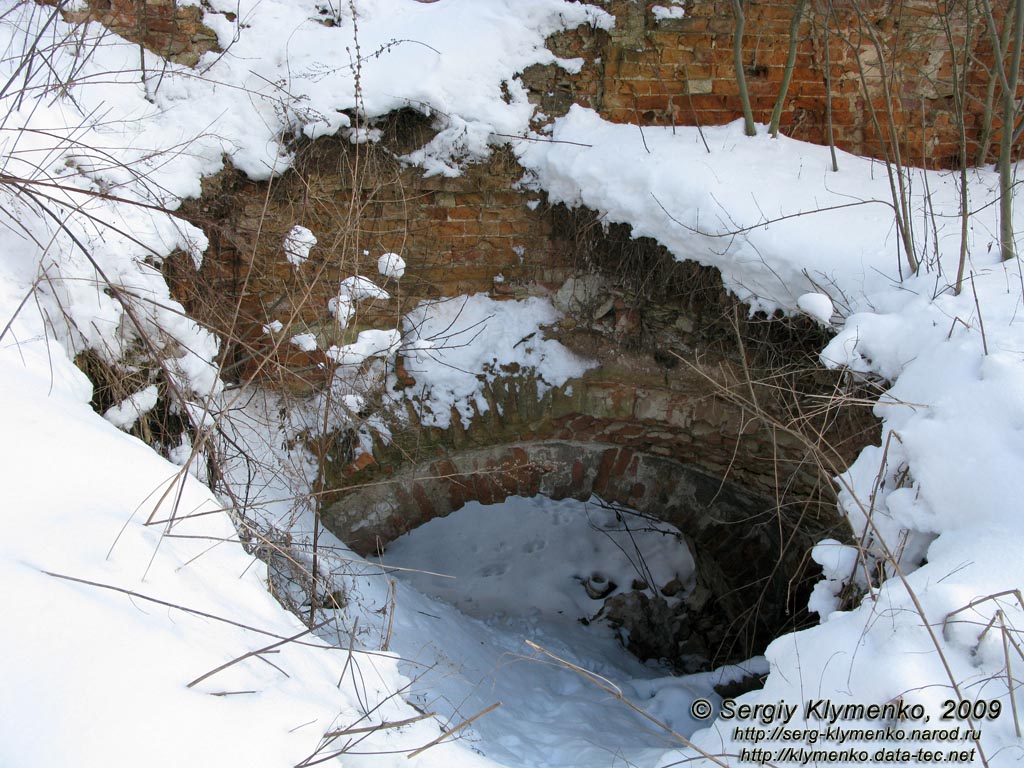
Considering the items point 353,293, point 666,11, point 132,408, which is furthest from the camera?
point 666,11

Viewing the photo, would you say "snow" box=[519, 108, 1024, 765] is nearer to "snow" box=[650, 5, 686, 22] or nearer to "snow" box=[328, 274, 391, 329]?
"snow" box=[650, 5, 686, 22]

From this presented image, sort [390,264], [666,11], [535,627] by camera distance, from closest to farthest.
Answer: [390,264]
[666,11]
[535,627]

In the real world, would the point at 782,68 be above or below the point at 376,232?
above

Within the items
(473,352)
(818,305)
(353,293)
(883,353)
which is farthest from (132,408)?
(883,353)

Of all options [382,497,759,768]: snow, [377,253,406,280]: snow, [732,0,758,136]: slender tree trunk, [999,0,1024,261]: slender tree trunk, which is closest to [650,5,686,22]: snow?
[732,0,758,136]: slender tree trunk

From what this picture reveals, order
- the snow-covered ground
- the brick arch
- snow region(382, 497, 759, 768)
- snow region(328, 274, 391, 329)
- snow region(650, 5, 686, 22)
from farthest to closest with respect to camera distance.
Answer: the brick arch → snow region(650, 5, 686, 22) → snow region(382, 497, 759, 768) → snow region(328, 274, 391, 329) → the snow-covered ground

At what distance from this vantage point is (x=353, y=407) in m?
3.09

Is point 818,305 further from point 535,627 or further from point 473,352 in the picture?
point 535,627

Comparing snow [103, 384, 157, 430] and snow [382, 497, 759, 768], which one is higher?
snow [103, 384, 157, 430]

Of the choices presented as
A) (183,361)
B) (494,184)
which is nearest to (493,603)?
(494,184)

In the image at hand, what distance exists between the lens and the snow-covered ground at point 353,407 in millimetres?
1216

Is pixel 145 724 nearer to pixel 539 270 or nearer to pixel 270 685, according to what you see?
pixel 270 685

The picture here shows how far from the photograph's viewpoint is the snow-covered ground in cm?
122

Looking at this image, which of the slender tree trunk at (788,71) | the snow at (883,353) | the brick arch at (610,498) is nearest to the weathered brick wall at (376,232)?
the snow at (883,353)
